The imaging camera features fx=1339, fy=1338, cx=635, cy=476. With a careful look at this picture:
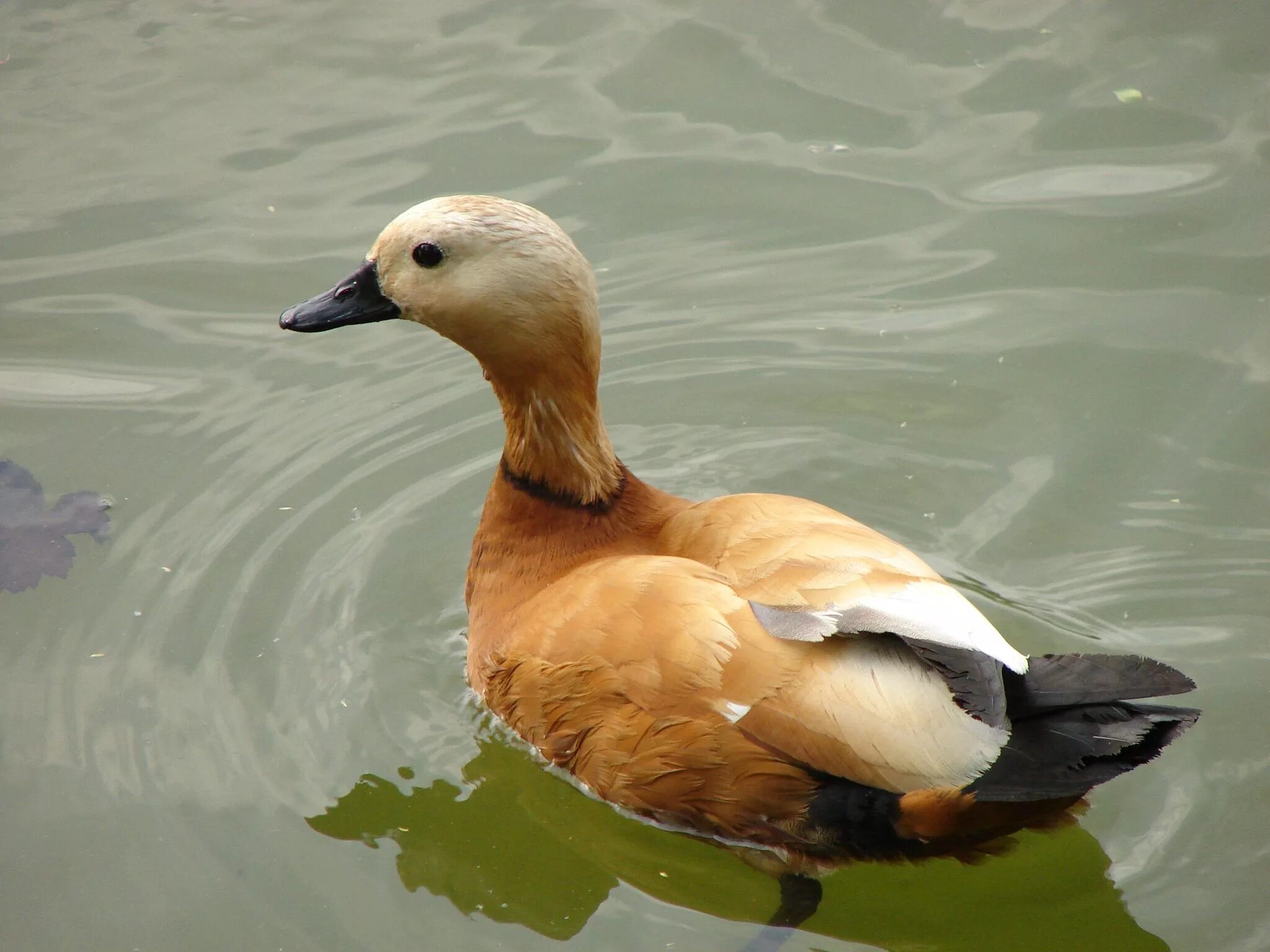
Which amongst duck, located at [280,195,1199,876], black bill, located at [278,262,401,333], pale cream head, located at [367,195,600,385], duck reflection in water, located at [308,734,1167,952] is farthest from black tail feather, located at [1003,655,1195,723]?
black bill, located at [278,262,401,333]

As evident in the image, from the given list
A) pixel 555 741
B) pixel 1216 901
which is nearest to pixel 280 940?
pixel 555 741

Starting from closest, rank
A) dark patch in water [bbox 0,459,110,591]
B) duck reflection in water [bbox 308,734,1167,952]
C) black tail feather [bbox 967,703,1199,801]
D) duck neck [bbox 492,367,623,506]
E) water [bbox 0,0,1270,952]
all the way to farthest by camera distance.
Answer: black tail feather [bbox 967,703,1199,801], duck reflection in water [bbox 308,734,1167,952], water [bbox 0,0,1270,952], duck neck [bbox 492,367,623,506], dark patch in water [bbox 0,459,110,591]

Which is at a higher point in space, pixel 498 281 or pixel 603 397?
pixel 498 281

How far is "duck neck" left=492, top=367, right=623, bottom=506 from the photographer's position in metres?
3.95

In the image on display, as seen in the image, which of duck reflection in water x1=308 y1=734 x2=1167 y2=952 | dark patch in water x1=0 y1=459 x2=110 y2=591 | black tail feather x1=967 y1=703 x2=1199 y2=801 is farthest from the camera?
dark patch in water x1=0 y1=459 x2=110 y2=591

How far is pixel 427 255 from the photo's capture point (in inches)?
149

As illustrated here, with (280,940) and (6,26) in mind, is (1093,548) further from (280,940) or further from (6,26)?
(6,26)

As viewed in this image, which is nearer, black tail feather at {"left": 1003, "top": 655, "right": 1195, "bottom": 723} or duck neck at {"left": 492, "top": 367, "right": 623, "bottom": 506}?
black tail feather at {"left": 1003, "top": 655, "right": 1195, "bottom": 723}

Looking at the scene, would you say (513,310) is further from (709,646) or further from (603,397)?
(603,397)

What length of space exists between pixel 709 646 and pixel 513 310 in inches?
44.3

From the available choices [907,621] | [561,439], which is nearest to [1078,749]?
[907,621]

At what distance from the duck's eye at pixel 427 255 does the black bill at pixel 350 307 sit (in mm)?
193

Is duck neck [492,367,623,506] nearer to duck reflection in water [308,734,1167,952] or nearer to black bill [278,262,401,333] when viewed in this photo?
black bill [278,262,401,333]

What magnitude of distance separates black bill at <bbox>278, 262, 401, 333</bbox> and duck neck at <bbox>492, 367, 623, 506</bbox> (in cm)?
40
